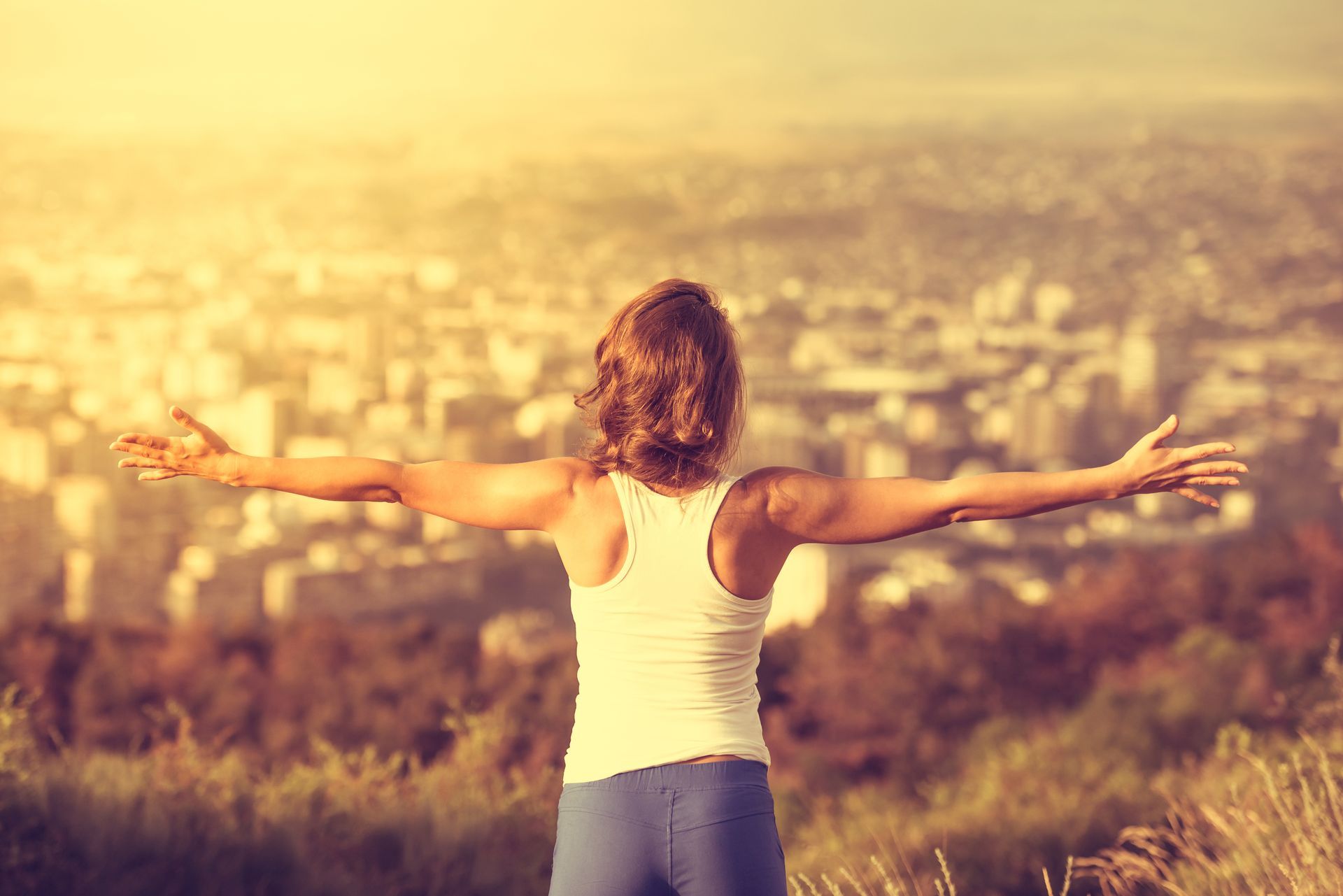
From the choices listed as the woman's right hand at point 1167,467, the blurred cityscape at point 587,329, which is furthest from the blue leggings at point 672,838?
the blurred cityscape at point 587,329

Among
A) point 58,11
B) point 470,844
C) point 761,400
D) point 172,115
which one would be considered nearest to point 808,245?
point 761,400

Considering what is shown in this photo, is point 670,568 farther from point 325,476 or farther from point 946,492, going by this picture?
point 325,476

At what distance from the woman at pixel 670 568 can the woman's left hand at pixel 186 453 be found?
279mm

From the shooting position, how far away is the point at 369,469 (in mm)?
1586

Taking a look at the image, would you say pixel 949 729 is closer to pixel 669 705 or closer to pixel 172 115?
pixel 669 705

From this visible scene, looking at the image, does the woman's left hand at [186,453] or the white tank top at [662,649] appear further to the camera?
the woman's left hand at [186,453]

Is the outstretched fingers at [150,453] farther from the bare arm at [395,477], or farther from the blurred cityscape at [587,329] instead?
the blurred cityscape at [587,329]

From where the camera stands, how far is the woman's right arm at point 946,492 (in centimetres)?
147

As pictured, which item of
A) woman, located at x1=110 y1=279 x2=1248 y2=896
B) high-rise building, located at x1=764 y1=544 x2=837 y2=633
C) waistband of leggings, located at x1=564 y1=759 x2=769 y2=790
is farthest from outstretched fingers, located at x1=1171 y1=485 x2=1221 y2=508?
high-rise building, located at x1=764 y1=544 x2=837 y2=633

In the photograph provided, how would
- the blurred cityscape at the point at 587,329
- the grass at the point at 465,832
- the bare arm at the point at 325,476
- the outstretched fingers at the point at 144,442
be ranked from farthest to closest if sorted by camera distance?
the blurred cityscape at the point at 587,329 < the grass at the point at 465,832 < the outstretched fingers at the point at 144,442 < the bare arm at the point at 325,476

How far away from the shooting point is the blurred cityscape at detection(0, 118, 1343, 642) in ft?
44.5

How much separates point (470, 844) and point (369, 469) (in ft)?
5.47

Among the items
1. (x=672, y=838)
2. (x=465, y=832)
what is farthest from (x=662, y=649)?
(x=465, y=832)

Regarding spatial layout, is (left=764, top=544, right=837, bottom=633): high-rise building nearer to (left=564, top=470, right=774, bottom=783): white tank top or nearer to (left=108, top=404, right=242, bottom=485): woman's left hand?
(left=108, top=404, right=242, bottom=485): woman's left hand
